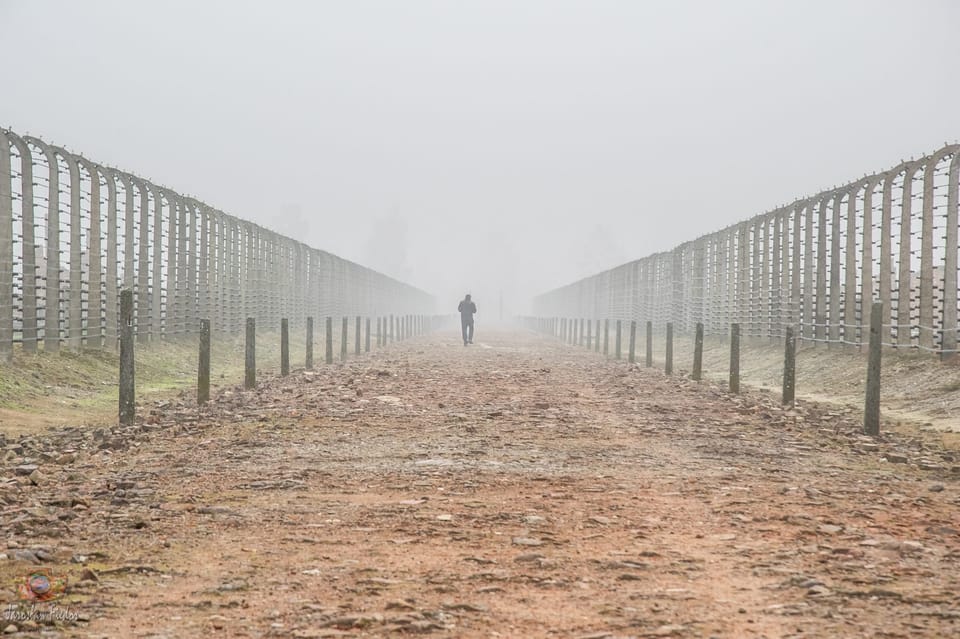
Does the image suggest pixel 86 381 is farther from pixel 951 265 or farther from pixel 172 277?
pixel 951 265

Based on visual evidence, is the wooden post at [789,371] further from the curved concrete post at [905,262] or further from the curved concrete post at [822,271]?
the curved concrete post at [822,271]

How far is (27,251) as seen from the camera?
1516cm

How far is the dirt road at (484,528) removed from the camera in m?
3.91

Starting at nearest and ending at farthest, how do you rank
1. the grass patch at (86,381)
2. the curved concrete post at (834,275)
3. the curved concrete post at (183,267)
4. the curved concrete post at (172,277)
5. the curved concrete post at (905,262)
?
1. the grass patch at (86,381)
2. the curved concrete post at (905,262)
3. the curved concrete post at (834,275)
4. the curved concrete post at (172,277)
5. the curved concrete post at (183,267)

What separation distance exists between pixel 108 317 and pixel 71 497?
1351 cm

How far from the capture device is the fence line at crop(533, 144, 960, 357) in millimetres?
15977

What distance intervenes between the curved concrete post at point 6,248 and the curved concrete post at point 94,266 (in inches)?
112

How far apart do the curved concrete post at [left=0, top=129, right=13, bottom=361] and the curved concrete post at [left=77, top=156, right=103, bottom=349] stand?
9.34 ft

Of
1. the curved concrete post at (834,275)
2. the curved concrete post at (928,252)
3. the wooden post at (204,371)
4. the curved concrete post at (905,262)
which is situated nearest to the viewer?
the wooden post at (204,371)

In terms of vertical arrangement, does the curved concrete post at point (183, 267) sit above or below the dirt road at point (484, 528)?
above

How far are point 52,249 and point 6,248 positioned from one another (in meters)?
1.73

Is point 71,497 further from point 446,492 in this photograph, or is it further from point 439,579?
point 439,579

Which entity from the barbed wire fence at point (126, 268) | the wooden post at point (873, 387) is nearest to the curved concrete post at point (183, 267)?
the barbed wire fence at point (126, 268)

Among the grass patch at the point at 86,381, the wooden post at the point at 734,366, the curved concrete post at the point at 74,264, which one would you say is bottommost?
the grass patch at the point at 86,381
